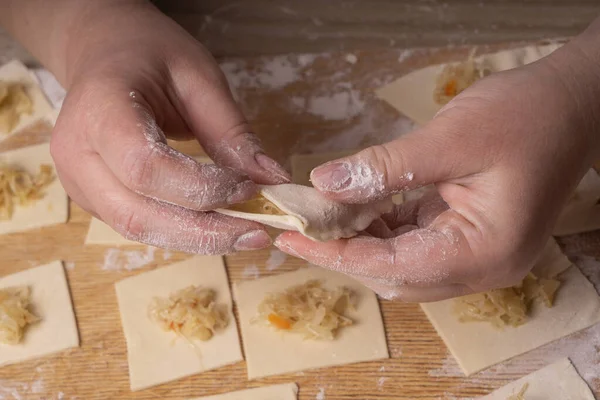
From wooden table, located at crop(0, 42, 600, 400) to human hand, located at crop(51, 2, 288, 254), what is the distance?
0.49 metres

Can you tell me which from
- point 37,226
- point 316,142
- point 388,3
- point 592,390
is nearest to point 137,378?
point 37,226

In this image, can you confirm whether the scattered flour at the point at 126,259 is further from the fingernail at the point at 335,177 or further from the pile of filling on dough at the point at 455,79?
the pile of filling on dough at the point at 455,79

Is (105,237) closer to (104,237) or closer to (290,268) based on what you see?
(104,237)

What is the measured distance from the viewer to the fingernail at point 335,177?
4.07 feet

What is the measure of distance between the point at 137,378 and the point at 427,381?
33.9 inches

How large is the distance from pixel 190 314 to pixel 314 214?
688 millimetres

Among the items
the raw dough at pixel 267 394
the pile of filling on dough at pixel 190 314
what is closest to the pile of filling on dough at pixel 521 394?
the raw dough at pixel 267 394

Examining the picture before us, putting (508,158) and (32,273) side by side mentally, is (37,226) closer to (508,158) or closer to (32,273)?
(32,273)

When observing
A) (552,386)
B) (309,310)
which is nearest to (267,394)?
(309,310)

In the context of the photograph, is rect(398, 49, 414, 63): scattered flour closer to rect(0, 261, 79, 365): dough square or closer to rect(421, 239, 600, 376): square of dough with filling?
rect(421, 239, 600, 376): square of dough with filling

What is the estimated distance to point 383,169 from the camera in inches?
48.4

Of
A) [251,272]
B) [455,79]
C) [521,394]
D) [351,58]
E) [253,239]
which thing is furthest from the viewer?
[351,58]

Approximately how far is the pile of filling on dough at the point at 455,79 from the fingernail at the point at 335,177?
43.3 inches

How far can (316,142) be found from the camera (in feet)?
7.08
